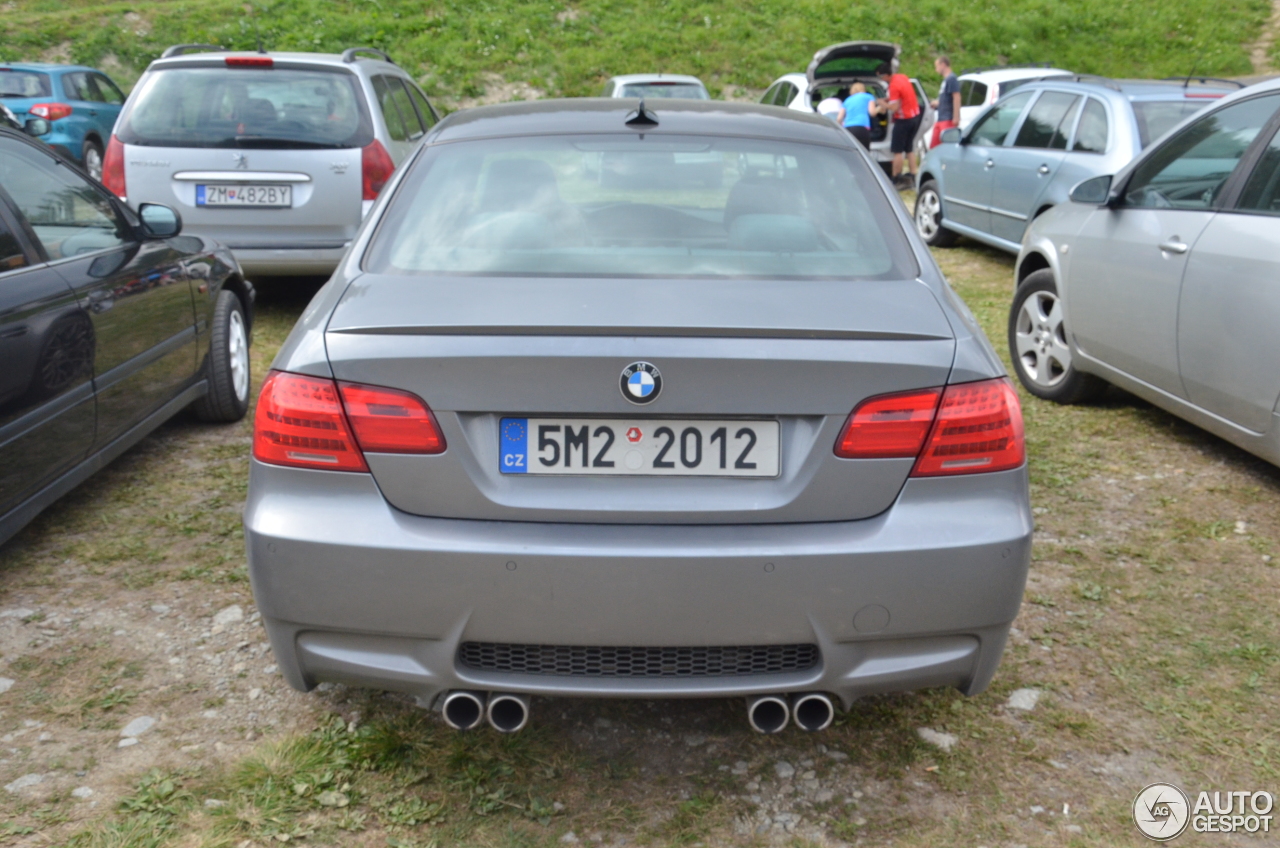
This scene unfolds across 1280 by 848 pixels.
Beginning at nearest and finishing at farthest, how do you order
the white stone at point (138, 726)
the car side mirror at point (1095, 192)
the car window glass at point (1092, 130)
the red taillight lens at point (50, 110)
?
the white stone at point (138, 726), the car side mirror at point (1095, 192), the car window glass at point (1092, 130), the red taillight lens at point (50, 110)

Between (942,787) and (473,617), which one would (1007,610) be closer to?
(942,787)

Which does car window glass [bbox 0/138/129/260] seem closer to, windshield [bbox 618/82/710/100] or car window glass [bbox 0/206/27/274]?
car window glass [bbox 0/206/27/274]

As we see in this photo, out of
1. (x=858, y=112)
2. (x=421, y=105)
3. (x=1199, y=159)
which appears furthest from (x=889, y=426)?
(x=858, y=112)

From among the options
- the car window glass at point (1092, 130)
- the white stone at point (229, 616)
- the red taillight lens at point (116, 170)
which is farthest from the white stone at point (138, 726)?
the car window glass at point (1092, 130)

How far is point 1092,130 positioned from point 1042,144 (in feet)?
1.96

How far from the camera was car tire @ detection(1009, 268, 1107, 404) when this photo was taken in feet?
18.6

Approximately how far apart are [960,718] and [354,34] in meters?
22.9

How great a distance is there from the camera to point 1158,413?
5641 millimetres

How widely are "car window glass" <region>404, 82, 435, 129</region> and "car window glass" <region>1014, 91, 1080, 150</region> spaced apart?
4.71 m

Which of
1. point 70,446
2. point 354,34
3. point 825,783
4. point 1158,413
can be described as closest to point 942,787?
point 825,783

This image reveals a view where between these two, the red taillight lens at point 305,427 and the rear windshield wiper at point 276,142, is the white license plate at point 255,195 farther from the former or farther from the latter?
the red taillight lens at point 305,427

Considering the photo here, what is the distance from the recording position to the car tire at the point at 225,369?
5.32 metres

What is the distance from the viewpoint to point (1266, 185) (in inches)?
169

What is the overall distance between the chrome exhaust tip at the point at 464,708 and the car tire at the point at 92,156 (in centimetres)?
1418
